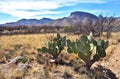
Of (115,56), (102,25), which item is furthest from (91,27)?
(115,56)

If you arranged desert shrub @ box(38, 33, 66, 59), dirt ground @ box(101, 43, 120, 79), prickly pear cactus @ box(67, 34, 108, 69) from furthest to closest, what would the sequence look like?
1. desert shrub @ box(38, 33, 66, 59)
2. dirt ground @ box(101, 43, 120, 79)
3. prickly pear cactus @ box(67, 34, 108, 69)

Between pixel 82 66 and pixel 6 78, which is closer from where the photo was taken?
pixel 6 78

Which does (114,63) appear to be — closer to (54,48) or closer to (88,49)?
(88,49)

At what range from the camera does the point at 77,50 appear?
1138 cm

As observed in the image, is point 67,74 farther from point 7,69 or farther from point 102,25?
point 102,25

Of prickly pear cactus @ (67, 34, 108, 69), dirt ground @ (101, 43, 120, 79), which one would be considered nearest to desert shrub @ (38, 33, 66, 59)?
prickly pear cactus @ (67, 34, 108, 69)

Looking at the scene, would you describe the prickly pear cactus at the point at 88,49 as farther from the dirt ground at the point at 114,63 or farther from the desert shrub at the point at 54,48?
the desert shrub at the point at 54,48

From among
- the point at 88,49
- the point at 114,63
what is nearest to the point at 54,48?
the point at 88,49

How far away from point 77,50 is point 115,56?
4257 mm

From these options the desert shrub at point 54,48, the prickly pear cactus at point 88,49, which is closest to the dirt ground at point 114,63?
the prickly pear cactus at point 88,49

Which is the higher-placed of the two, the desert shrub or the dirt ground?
the desert shrub

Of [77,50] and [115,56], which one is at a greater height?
[77,50]

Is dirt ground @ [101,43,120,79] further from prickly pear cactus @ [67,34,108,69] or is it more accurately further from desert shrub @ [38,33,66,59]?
desert shrub @ [38,33,66,59]

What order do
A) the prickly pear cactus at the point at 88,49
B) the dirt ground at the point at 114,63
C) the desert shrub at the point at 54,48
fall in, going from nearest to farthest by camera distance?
1. the prickly pear cactus at the point at 88,49
2. the dirt ground at the point at 114,63
3. the desert shrub at the point at 54,48
